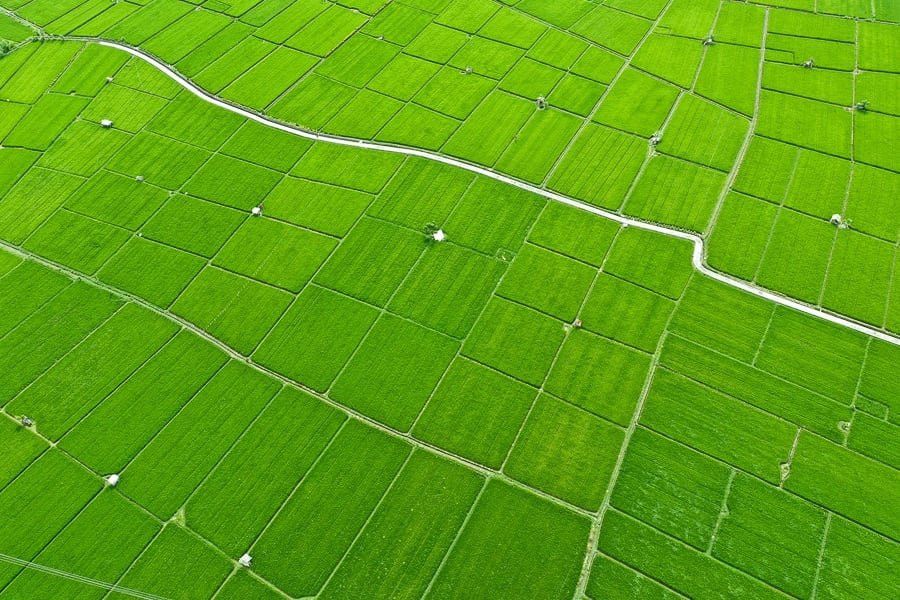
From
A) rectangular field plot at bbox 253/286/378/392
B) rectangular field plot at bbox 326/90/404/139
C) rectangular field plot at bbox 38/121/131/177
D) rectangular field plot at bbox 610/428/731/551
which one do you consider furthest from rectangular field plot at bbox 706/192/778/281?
rectangular field plot at bbox 38/121/131/177

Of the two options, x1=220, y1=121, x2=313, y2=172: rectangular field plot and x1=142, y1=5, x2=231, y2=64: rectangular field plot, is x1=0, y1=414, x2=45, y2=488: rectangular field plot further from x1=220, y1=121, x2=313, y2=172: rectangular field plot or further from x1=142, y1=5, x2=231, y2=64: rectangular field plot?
x1=142, y1=5, x2=231, y2=64: rectangular field plot

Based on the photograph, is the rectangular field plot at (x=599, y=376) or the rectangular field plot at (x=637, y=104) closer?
the rectangular field plot at (x=599, y=376)

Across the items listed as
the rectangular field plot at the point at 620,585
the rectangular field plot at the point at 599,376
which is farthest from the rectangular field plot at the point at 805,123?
the rectangular field plot at the point at 620,585

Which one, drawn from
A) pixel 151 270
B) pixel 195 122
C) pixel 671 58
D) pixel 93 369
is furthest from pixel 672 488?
pixel 195 122

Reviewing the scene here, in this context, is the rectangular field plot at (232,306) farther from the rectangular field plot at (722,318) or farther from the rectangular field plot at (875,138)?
the rectangular field plot at (875,138)

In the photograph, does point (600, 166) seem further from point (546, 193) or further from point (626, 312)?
point (626, 312)
